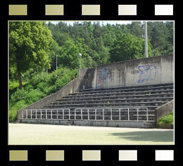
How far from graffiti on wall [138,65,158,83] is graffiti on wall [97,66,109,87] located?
3.77 meters

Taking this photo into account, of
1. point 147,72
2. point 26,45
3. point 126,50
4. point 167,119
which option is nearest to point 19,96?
point 26,45

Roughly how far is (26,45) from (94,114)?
53.3 feet

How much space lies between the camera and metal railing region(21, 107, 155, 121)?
1999 cm

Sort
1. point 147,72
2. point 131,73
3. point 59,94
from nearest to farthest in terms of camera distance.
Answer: point 147,72 < point 131,73 < point 59,94

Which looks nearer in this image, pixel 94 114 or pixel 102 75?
pixel 94 114

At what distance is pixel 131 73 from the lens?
27.7 metres

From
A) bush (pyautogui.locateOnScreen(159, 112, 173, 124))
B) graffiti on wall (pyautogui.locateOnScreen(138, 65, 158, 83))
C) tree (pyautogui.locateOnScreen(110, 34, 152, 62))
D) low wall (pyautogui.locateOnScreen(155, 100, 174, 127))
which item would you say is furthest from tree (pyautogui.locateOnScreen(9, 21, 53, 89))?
bush (pyautogui.locateOnScreen(159, 112, 173, 124))

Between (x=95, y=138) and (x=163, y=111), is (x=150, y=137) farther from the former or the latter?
(x=163, y=111)

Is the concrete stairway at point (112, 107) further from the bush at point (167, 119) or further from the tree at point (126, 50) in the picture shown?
the tree at point (126, 50)

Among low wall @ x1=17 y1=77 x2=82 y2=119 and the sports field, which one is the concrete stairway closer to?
low wall @ x1=17 y1=77 x2=82 y2=119

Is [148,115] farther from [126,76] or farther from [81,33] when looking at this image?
[81,33]

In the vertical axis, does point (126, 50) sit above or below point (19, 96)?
above

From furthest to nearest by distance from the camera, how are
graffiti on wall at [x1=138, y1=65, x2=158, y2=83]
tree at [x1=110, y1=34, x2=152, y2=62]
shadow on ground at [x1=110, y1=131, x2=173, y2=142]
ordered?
tree at [x1=110, y1=34, x2=152, y2=62]
graffiti on wall at [x1=138, y1=65, x2=158, y2=83]
shadow on ground at [x1=110, y1=131, x2=173, y2=142]

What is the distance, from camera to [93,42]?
83.8m
